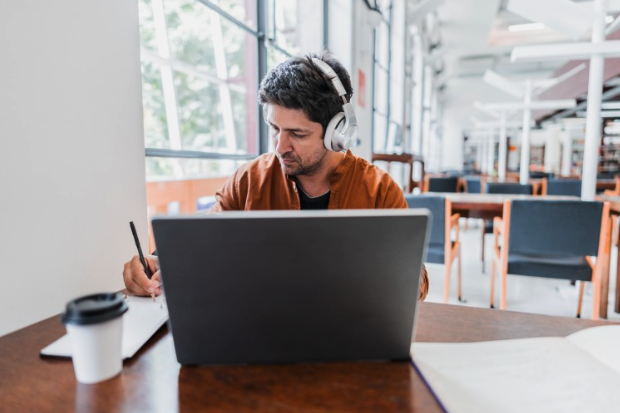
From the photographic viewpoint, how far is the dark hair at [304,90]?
110cm

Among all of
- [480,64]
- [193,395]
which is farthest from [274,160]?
[480,64]

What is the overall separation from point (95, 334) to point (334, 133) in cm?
83

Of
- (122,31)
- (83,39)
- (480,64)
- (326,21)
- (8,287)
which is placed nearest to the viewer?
(8,287)

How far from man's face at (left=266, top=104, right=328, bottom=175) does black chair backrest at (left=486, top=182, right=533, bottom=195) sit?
3.01 meters

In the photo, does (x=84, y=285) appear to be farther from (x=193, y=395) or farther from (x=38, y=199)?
(x=193, y=395)

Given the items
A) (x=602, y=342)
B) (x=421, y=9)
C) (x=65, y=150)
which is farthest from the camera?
(x=421, y=9)

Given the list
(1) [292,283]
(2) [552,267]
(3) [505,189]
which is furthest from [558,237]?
(1) [292,283]

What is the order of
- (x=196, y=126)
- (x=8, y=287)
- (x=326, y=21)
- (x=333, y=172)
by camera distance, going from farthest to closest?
(x=196, y=126)
(x=326, y=21)
(x=333, y=172)
(x=8, y=287)

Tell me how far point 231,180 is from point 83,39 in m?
0.56

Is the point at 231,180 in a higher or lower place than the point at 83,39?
lower

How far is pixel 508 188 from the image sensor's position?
3.71m

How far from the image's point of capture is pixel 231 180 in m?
1.34

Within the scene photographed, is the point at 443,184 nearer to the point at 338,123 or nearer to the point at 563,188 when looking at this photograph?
the point at 563,188

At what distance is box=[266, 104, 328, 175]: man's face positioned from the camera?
1.14 meters
